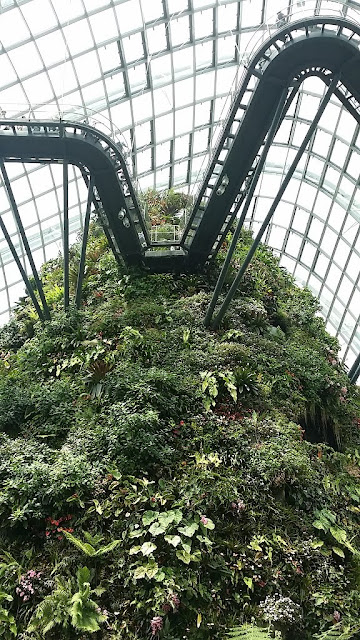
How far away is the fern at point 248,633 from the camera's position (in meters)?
7.37

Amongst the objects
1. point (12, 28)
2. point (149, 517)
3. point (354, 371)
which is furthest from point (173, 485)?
point (12, 28)

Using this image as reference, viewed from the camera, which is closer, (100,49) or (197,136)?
(100,49)

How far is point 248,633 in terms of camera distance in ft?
24.7

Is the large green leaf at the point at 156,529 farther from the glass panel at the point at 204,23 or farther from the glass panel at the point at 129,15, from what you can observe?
the glass panel at the point at 204,23

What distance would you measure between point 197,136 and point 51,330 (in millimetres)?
15342

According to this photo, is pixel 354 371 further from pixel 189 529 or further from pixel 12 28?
pixel 12 28

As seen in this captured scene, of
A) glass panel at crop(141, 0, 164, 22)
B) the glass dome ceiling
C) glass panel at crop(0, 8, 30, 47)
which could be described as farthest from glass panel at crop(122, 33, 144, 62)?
glass panel at crop(0, 8, 30, 47)

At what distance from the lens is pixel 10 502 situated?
10.2 meters

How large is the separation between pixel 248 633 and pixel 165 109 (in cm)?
2227

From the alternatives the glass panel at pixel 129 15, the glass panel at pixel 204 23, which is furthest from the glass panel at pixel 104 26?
the glass panel at pixel 204 23

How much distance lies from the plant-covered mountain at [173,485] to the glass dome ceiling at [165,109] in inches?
264

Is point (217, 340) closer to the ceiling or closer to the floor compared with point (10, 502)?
closer to the ceiling

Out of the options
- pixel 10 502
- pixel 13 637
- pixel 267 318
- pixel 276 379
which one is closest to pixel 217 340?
pixel 276 379

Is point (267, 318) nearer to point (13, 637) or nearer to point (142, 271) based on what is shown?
point (142, 271)
